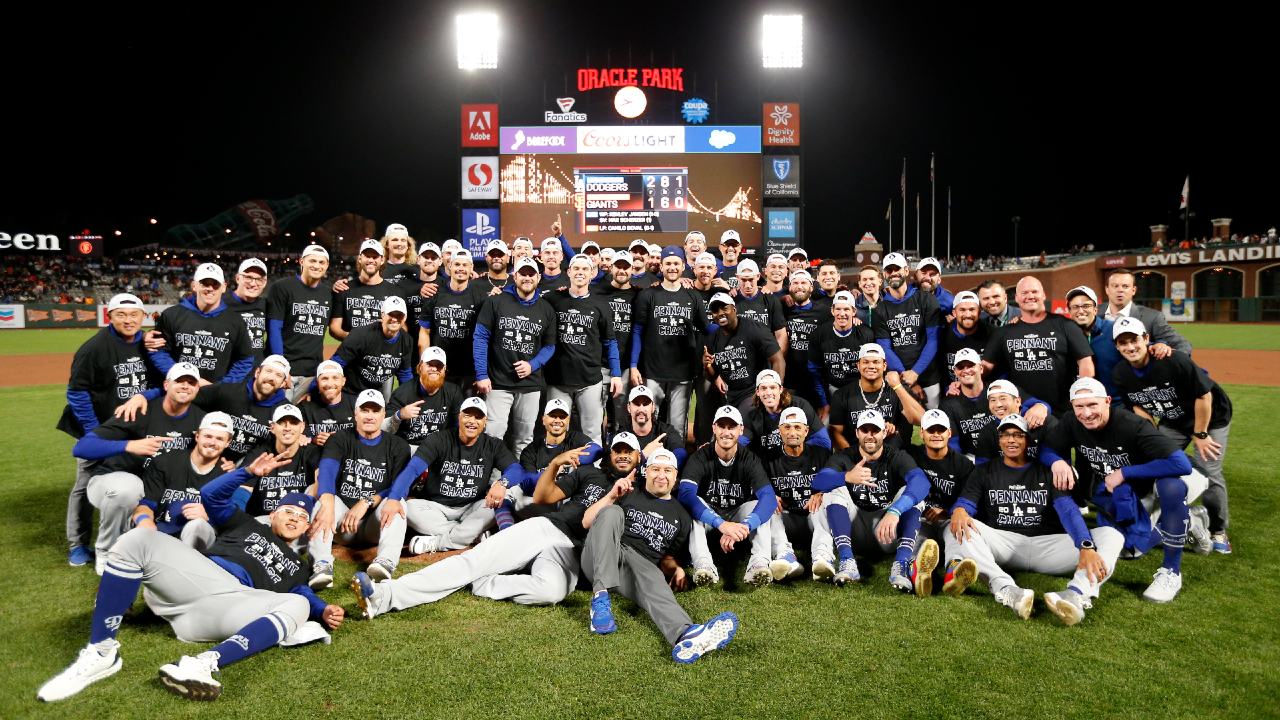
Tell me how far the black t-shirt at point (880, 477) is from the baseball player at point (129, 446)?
5.19 metres

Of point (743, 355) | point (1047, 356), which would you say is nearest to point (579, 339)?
point (743, 355)

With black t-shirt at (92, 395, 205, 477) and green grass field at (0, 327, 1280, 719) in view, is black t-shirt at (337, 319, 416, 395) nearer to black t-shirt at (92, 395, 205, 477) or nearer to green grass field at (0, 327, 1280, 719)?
black t-shirt at (92, 395, 205, 477)

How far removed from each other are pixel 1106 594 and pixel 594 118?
74.1 ft

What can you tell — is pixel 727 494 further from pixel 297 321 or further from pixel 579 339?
pixel 297 321

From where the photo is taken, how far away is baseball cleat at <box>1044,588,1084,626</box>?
177 inches

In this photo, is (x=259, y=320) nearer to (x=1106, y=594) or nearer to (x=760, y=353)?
(x=760, y=353)

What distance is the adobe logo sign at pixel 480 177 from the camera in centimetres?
2384

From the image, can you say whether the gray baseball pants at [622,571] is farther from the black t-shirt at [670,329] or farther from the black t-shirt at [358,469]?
the black t-shirt at [670,329]

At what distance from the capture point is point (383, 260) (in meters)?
7.98

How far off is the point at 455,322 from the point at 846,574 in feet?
15.3

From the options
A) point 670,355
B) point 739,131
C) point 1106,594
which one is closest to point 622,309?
point 670,355

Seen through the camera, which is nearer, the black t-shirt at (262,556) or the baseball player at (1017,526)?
the black t-shirt at (262,556)

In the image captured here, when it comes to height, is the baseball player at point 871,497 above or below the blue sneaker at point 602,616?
above

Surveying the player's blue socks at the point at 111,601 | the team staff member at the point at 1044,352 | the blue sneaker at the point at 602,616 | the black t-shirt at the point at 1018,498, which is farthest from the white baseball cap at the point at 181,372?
the team staff member at the point at 1044,352
